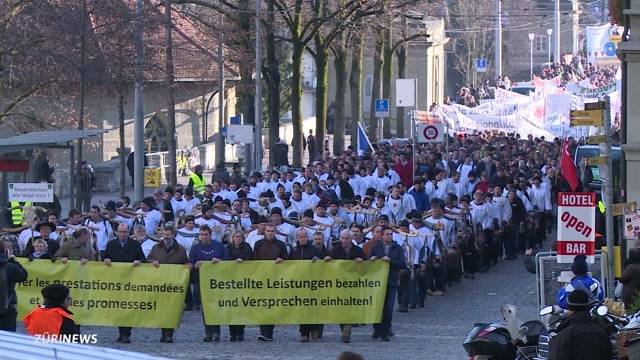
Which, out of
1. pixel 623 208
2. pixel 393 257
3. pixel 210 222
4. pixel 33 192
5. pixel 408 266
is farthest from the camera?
pixel 33 192

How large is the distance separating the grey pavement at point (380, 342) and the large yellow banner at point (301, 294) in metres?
0.33

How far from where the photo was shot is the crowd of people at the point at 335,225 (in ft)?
62.2

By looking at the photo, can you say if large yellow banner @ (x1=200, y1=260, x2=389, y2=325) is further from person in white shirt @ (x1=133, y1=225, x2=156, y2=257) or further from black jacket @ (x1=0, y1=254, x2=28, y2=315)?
black jacket @ (x1=0, y1=254, x2=28, y2=315)

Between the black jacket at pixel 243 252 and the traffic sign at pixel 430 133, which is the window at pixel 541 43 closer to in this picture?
the traffic sign at pixel 430 133

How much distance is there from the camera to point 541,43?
132625 mm

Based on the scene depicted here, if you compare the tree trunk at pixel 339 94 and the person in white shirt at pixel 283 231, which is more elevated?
the tree trunk at pixel 339 94

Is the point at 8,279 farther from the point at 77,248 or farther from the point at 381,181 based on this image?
the point at 381,181

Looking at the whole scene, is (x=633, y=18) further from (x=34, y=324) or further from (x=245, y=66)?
(x=245, y=66)

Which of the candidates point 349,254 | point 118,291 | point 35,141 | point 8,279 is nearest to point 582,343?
point 8,279

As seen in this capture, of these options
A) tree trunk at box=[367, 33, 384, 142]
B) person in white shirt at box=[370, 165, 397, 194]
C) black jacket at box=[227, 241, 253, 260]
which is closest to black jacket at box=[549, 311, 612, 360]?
black jacket at box=[227, 241, 253, 260]

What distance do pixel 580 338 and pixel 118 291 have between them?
352 inches

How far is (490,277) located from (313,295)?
788cm

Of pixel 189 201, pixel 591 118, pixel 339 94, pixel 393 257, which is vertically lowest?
pixel 393 257

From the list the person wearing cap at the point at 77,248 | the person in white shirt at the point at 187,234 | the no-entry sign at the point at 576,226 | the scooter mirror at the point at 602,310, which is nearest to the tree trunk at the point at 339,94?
the person in white shirt at the point at 187,234
